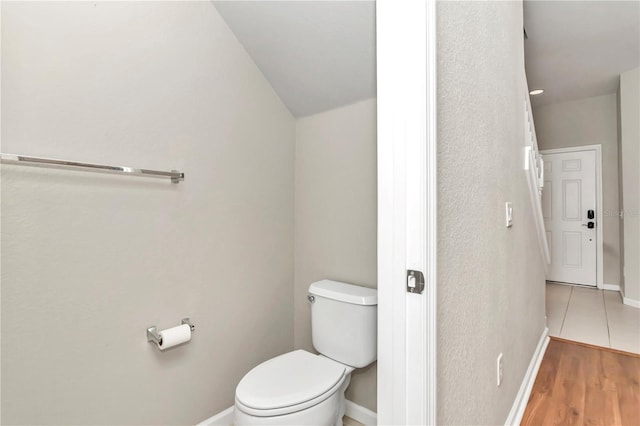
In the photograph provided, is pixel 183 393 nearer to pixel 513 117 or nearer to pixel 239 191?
pixel 239 191

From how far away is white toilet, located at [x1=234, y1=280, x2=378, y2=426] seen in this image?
1208 mm

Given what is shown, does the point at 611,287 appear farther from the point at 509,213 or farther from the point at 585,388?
the point at 509,213

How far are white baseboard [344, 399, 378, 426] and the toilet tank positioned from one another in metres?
0.37

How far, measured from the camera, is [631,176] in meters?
3.38

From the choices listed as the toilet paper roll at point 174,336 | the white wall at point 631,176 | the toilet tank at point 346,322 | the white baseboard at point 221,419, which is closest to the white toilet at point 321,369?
the toilet tank at point 346,322

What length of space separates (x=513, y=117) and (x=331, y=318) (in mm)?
1308

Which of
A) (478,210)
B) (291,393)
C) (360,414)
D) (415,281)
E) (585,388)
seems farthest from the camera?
(585,388)

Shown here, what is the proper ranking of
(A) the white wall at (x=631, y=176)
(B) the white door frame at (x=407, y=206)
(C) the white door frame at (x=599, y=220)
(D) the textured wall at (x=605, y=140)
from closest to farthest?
1. (B) the white door frame at (x=407, y=206)
2. (A) the white wall at (x=631, y=176)
3. (D) the textured wall at (x=605, y=140)
4. (C) the white door frame at (x=599, y=220)

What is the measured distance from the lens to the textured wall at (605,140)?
13.1ft

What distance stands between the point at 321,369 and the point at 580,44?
3580 mm

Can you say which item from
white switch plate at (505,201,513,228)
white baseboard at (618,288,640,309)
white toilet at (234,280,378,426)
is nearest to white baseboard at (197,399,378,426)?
white toilet at (234,280,378,426)

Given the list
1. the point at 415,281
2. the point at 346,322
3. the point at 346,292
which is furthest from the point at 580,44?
the point at 415,281

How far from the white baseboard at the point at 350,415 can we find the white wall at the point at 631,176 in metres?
3.43

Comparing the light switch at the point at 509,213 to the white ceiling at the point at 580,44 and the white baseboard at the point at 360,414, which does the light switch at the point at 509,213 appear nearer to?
the white baseboard at the point at 360,414
